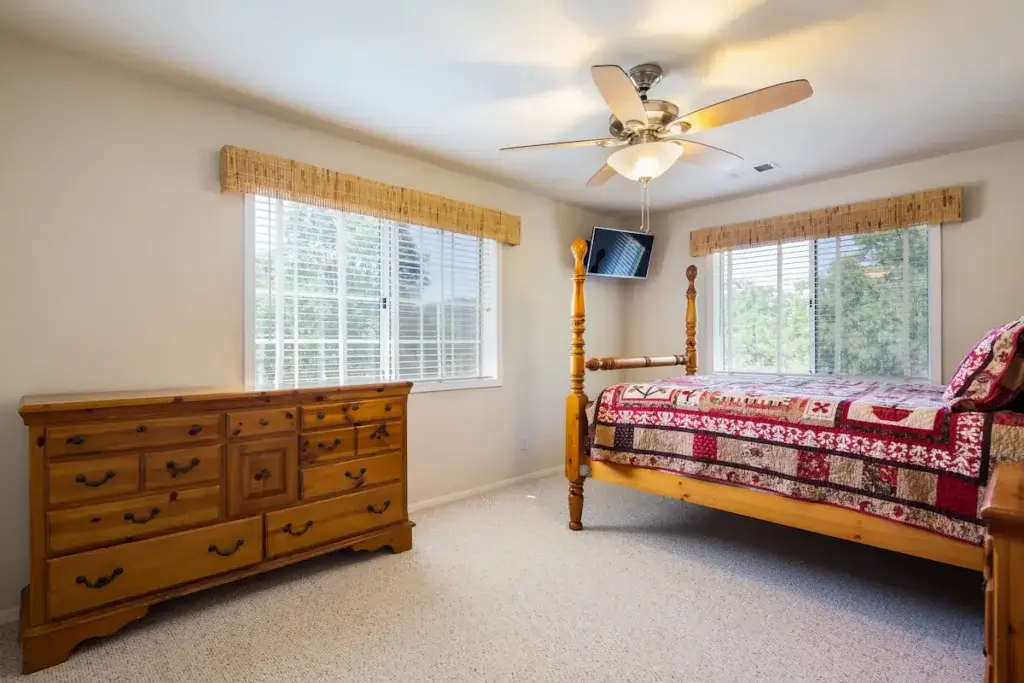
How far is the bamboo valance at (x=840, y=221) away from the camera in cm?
330

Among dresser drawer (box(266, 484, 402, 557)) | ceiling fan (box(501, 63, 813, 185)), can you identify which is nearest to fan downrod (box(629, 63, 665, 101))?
ceiling fan (box(501, 63, 813, 185))

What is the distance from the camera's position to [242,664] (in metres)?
1.76

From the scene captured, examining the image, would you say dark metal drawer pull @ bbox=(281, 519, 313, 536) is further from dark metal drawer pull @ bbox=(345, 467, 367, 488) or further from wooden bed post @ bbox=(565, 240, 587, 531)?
wooden bed post @ bbox=(565, 240, 587, 531)

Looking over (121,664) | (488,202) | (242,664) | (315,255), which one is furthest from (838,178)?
(121,664)

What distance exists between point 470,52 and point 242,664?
2496 millimetres

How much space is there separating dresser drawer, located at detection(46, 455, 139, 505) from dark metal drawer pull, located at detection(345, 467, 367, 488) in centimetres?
87

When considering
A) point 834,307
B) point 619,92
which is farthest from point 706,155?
point 834,307

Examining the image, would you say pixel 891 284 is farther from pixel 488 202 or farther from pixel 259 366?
pixel 259 366

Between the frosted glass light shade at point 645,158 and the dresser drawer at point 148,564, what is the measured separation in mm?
2276

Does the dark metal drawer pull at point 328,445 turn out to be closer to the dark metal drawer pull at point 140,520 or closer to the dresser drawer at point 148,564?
the dresser drawer at point 148,564

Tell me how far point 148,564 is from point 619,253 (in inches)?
152

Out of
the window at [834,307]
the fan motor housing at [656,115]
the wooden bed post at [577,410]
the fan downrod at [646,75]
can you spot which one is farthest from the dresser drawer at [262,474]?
the window at [834,307]

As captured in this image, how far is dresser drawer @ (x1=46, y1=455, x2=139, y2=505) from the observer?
1803mm

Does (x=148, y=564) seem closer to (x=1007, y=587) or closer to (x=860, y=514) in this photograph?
(x=1007, y=587)
